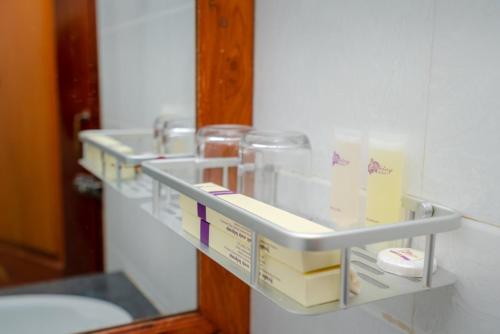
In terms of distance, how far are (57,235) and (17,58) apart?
391 mm

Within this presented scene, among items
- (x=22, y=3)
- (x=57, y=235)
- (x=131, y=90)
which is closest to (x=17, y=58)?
(x=22, y=3)

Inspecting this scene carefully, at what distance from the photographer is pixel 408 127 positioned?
0.64 m

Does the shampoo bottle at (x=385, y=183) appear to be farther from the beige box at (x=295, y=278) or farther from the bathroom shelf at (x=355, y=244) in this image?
the beige box at (x=295, y=278)

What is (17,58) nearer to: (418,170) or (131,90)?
(131,90)

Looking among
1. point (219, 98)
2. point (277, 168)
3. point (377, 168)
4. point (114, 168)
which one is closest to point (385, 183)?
point (377, 168)

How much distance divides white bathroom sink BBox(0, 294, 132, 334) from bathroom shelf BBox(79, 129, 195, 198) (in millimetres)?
253

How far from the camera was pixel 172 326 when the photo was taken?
0.98 m

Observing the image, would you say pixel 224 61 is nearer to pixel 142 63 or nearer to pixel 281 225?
pixel 142 63

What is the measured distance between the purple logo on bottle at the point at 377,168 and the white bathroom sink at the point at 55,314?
581 mm

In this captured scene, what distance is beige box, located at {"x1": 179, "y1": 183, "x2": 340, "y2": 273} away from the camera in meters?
0.50

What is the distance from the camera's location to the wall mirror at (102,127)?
3.17 feet

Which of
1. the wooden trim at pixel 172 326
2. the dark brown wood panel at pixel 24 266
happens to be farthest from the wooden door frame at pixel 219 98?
the dark brown wood panel at pixel 24 266

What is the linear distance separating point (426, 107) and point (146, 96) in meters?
0.63

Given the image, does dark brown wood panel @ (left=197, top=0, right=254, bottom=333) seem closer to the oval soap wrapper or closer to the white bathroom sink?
the white bathroom sink
